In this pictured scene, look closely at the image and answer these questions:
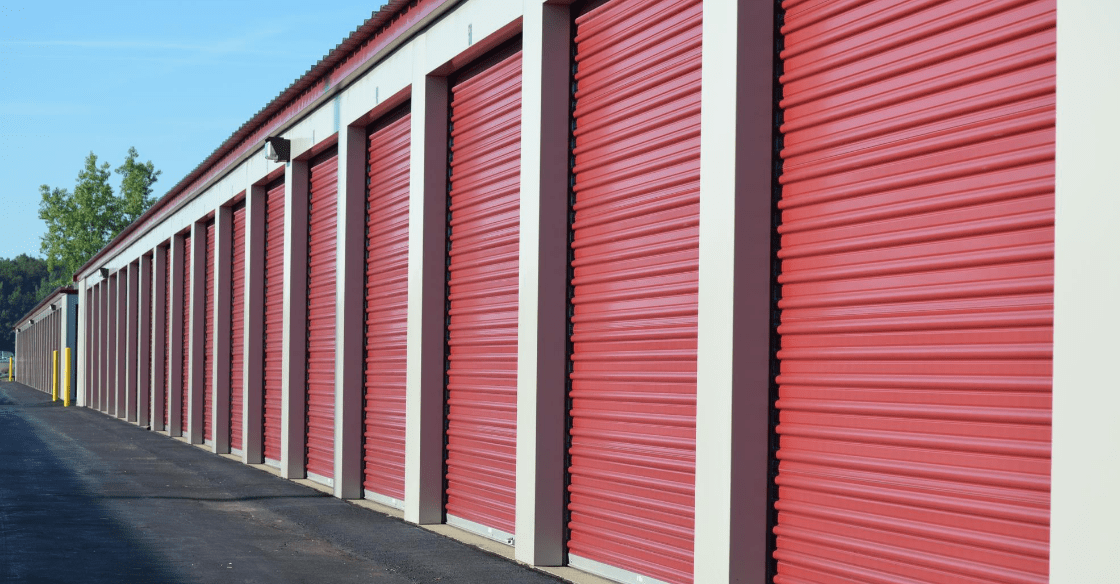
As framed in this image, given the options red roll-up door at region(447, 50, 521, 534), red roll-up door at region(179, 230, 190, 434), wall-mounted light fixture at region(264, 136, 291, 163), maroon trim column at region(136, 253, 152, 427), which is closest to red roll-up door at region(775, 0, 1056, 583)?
red roll-up door at region(447, 50, 521, 534)

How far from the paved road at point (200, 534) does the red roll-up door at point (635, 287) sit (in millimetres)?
919

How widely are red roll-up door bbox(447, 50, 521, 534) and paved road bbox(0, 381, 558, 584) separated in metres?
0.71

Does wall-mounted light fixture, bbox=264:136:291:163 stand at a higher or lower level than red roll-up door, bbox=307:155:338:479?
higher

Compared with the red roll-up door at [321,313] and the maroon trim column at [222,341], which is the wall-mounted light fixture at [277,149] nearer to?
the red roll-up door at [321,313]

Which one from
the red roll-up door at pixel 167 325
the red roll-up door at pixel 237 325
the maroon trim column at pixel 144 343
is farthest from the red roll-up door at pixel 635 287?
the maroon trim column at pixel 144 343

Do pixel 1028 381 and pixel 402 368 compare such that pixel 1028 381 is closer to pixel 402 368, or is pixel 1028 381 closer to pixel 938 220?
pixel 938 220

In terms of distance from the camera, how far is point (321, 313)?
58.6 feet

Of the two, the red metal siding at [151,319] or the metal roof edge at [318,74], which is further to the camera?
the red metal siding at [151,319]

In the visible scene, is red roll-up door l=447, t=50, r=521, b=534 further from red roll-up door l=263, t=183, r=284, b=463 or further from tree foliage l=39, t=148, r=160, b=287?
tree foliage l=39, t=148, r=160, b=287

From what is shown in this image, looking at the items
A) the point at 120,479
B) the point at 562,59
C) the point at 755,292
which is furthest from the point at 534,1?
the point at 120,479

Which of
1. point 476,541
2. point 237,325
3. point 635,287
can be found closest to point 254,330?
point 237,325

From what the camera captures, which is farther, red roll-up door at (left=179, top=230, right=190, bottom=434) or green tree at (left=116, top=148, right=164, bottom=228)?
green tree at (left=116, top=148, right=164, bottom=228)

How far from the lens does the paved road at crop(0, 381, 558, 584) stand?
31.6 feet

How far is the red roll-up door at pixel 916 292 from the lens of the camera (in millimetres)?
5785
